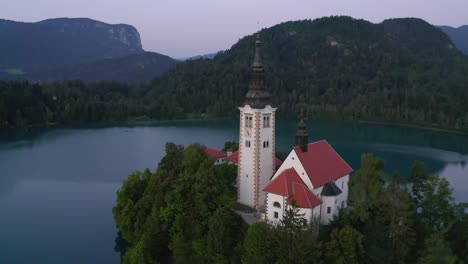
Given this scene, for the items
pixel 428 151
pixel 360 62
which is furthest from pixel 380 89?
pixel 428 151

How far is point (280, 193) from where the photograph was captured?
23.8 metres

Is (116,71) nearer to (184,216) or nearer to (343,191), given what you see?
(184,216)

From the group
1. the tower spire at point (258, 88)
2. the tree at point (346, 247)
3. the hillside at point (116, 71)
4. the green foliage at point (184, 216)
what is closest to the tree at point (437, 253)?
the tree at point (346, 247)

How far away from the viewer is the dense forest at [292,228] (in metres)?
21.4

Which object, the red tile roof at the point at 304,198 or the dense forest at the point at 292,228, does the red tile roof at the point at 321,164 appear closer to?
the red tile roof at the point at 304,198

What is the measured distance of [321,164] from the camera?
26.5m

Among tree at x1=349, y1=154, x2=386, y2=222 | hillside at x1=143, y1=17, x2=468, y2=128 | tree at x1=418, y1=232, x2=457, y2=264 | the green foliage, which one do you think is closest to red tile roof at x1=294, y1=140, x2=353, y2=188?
Result: tree at x1=349, y1=154, x2=386, y2=222

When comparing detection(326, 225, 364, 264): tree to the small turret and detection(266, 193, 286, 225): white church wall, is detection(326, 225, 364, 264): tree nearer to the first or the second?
detection(266, 193, 286, 225): white church wall

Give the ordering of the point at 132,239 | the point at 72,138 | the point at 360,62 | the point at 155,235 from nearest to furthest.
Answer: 1. the point at 155,235
2. the point at 132,239
3. the point at 72,138
4. the point at 360,62

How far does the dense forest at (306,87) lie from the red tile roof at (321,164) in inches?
1638

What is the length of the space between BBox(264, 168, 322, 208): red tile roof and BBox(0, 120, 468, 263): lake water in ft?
38.2

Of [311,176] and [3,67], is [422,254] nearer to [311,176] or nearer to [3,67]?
[311,176]

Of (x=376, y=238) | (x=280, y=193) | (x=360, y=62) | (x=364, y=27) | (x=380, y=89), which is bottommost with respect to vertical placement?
(x=376, y=238)

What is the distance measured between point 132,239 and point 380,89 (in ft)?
305
